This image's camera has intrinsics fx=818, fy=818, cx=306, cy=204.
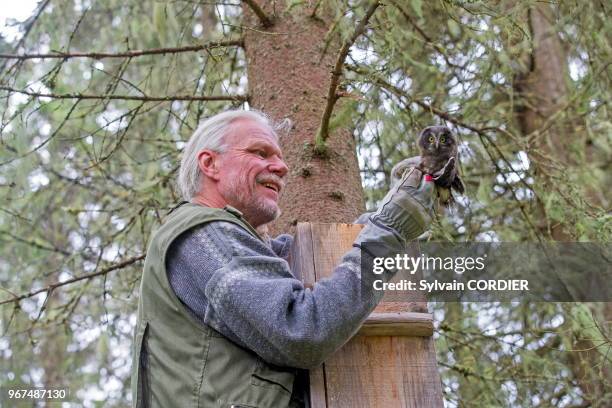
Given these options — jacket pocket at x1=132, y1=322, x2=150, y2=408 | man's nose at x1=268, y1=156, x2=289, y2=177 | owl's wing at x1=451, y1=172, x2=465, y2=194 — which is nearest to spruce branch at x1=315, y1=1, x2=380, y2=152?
man's nose at x1=268, y1=156, x2=289, y2=177

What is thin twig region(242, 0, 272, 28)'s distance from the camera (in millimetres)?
3528

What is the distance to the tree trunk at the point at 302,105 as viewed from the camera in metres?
3.09

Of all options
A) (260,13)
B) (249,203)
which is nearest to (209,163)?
(249,203)

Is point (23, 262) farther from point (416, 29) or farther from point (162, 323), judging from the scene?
point (162, 323)

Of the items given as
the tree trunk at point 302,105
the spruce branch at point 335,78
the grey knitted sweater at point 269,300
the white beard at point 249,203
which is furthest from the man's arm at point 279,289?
the tree trunk at point 302,105

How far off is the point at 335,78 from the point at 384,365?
1.11m

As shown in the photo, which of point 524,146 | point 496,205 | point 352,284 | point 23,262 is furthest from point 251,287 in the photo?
point 23,262

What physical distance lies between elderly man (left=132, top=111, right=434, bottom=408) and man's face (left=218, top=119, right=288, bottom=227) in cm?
12

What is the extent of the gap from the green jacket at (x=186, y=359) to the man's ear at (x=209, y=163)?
0.76ft

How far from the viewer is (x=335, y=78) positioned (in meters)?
2.89

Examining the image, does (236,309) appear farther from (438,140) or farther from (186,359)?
(438,140)

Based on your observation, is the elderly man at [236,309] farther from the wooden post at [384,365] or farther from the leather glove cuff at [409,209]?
the wooden post at [384,365]

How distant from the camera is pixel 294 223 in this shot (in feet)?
10.00

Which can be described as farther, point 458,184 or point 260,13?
point 260,13
